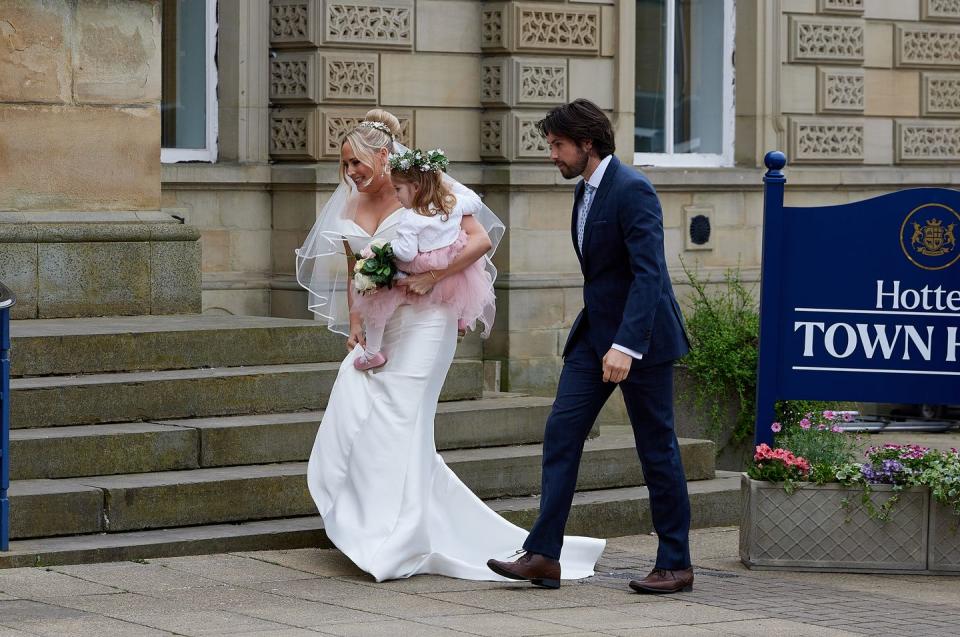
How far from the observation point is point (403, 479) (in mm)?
7504

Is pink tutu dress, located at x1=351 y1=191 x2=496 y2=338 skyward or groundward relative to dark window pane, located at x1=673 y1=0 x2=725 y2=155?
groundward

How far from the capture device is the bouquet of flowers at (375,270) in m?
7.57

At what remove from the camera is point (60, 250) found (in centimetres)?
1019

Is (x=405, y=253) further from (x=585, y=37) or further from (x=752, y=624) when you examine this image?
(x=585, y=37)

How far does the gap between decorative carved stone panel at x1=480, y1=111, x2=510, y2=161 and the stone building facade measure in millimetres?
19

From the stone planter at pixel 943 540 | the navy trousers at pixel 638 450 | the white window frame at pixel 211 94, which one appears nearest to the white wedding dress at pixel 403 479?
the navy trousers at pixel 638 450

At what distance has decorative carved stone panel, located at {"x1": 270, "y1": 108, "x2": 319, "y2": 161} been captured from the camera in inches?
492

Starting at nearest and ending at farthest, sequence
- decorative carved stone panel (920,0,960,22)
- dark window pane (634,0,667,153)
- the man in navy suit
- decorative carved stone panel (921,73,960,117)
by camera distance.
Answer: the man in navy suit
dark window pane (634,0,667,153)
decorative carved stone panel (920,0,960,22)
decorative carved stone panel (921,73,960,117)

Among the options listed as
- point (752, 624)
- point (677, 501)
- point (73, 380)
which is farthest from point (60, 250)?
point (752, 624)

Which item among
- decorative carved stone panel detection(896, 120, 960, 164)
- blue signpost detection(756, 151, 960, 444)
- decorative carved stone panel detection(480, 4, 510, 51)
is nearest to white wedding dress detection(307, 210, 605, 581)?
blue signpost detection(756, 151, 960, 444)

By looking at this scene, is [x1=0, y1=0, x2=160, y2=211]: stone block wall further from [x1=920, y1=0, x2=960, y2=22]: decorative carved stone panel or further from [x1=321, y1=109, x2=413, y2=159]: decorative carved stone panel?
[x1=920, y1=0, x2=960, y2=22]: decorative carved stone panel

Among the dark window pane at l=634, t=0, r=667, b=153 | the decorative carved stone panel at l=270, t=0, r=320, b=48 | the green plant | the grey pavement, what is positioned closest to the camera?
the grey pavement

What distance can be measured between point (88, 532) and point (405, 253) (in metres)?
1.78

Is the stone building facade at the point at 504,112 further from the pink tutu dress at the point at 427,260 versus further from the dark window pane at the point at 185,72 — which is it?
the pink tutu dress at the point at 427,260
